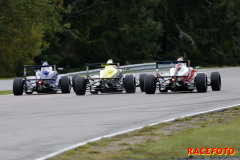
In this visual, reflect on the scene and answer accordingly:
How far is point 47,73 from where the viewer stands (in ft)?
85.9

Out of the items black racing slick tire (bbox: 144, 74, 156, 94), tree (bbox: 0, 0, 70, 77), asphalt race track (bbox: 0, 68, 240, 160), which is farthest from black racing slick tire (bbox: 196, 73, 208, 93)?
tree (bbox: 0, 0, 70, 77)

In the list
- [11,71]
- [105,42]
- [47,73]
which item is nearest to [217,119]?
[47,73]

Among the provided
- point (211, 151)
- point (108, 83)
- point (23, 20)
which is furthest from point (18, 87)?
point (211, 151)

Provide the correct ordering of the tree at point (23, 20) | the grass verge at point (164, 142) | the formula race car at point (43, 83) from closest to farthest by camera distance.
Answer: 1. the grass verge at point (164, 142)
2. the formula race car at point (43, 83)
3. the tree at point (23, 20)

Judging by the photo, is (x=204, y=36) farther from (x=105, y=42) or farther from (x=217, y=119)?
(x=217, y=119)

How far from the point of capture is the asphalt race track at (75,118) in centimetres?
1012

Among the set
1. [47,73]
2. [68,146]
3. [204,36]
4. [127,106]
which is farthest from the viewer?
[204,36]

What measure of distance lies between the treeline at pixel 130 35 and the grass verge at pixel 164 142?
90.0 feet

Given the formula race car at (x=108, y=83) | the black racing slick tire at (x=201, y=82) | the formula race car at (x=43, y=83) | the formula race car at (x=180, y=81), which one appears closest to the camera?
the black racing slick tire at (x=201, y=82)

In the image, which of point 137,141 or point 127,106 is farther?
point 127,106

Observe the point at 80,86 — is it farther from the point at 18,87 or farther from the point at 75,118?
the point at 75,118

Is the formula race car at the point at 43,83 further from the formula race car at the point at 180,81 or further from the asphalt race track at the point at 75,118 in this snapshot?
the asphalt race track at the point at 75,118

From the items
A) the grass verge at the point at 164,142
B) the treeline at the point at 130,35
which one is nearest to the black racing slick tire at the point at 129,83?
the grass verge at the point at 164,142

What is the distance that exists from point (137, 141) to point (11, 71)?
37.4 meters
